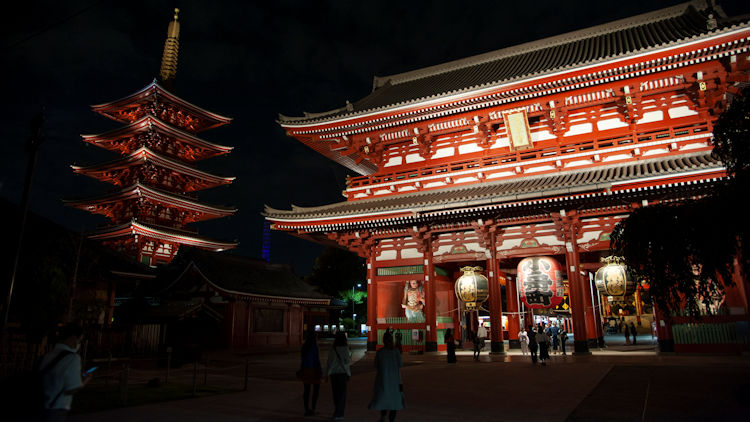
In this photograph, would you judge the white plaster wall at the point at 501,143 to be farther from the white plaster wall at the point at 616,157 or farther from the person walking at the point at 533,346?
the person walking at the point at 533,346

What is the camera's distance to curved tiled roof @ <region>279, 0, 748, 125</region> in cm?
1866

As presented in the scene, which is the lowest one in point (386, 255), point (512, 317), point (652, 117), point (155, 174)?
point (512, 317)

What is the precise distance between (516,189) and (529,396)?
9.44m

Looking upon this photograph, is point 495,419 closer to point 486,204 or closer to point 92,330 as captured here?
point 486,204

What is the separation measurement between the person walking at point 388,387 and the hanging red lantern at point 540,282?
11.6 metres

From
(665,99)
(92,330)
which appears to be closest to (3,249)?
(92,330)

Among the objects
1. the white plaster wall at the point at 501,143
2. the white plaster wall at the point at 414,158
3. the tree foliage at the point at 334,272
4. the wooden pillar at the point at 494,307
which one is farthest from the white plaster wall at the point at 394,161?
the tree foliage at the point at 334,272

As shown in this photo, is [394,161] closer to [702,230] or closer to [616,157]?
[616,157]

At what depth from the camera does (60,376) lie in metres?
4.74

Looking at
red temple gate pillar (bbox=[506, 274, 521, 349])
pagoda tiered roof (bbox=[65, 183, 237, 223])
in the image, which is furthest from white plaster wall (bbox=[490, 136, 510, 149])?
pagoda tiered roof (bbox=[65, 183, 237, 223])

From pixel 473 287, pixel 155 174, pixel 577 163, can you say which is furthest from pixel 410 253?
pixel 155 174

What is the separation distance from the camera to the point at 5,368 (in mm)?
11180

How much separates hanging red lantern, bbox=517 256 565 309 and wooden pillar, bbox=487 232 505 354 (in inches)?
38.8

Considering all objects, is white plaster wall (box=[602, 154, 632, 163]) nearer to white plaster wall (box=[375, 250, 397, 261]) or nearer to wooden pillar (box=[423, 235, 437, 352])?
wooden pillar (box=[423, 235, 437, 352])
